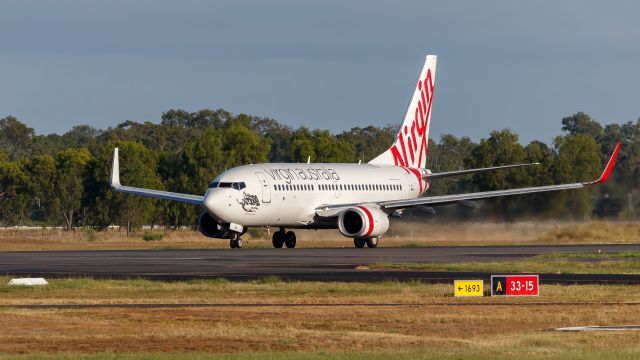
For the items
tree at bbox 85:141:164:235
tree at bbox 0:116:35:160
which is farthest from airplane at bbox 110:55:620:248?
tree at bbox 0:116:35:160

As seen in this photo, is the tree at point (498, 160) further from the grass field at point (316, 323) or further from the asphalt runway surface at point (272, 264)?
the grass field at point (316, 323)

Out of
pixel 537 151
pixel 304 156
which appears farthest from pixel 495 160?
pixel 304 156

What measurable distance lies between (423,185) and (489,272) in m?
36.2

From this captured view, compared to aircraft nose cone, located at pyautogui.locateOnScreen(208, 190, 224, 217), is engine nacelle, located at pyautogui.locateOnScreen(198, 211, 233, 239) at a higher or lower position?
lower

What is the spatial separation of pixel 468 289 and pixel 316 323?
6977mm

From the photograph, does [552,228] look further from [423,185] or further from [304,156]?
[304,156]

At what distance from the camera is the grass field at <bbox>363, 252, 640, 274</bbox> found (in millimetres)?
43938

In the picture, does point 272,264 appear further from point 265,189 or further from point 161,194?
point 161,194

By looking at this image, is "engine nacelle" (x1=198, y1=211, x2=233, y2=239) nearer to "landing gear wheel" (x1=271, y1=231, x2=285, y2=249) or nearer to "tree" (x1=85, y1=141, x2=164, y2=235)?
"landing gear wheel" (x1=271, y1=231, x2=285, y2=249)

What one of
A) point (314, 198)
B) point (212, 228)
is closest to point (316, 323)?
point (212, 228)

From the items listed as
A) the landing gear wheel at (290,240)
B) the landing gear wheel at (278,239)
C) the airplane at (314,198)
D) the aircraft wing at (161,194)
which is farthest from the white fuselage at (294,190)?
the aircraft wing at (161,194)

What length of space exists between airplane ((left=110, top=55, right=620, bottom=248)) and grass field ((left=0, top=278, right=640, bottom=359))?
2820cm

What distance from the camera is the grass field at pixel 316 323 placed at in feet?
76.3

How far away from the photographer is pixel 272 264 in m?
49.6
